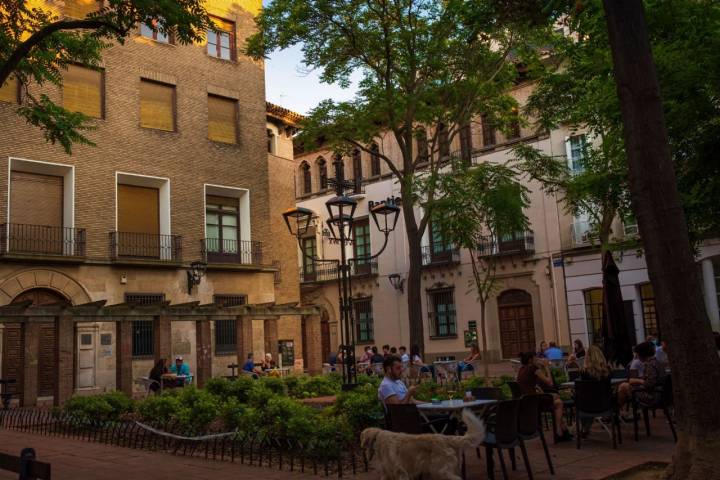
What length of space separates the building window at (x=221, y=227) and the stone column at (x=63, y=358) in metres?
8.70

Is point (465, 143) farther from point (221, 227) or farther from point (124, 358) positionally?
point (124, 358)

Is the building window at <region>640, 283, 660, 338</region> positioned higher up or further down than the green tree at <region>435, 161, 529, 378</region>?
further down

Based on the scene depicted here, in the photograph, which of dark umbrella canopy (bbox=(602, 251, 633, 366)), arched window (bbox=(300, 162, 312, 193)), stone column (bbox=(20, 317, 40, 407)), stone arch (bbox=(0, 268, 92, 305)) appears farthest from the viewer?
arched window (bbox=(300, 162, 312, 193))

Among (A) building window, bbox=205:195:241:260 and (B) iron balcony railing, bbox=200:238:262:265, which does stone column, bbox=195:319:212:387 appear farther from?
(A) building window, bbox=205:195:241:260

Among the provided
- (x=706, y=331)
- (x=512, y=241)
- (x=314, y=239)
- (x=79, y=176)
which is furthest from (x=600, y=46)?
(x=314, y=239)

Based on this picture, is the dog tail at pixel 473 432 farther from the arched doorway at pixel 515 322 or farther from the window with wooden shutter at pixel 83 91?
the arched doorway at pixel 515 322

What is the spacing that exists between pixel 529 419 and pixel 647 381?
3.20 metres

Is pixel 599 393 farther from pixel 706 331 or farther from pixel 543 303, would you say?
pixel 543 303

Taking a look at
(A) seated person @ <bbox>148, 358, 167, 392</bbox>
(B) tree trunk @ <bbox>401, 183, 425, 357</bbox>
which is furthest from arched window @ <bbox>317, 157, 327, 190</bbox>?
(A) seated person @ <bbox>148, 358, 167, 392</bbox>

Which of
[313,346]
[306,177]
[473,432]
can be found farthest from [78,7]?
[473,432]

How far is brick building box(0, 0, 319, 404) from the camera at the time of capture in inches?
832

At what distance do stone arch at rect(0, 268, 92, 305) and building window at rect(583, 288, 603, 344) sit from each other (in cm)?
1875

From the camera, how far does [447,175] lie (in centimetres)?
1919

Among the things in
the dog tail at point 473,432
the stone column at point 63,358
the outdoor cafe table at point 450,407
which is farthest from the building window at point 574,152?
the dog tail at point 473,432
